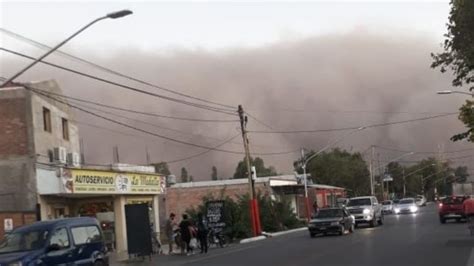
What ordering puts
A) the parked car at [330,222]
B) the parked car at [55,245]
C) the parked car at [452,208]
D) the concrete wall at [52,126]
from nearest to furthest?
the parked car at [55,245] < the concrete wall at [52,126] < the parked car at [330,222] < the parked car at [452,208]

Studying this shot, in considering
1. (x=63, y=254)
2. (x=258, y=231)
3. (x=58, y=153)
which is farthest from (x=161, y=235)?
(x=63, y=254)

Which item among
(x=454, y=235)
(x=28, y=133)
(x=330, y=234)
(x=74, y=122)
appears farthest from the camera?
(x=74, y=122)

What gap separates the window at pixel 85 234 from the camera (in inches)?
708

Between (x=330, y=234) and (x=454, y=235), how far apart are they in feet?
29.5

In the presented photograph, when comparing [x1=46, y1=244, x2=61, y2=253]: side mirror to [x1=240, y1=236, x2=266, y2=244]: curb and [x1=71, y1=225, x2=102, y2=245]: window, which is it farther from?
[x1=240, y1=236, x2=266, y2=244]: curb

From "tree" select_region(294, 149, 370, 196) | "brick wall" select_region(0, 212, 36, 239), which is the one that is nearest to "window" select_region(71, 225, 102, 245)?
"brick wall" select_region(0, 212, 36, 239)

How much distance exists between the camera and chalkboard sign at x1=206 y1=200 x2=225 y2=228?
39406mm

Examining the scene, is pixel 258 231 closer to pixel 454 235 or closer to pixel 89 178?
pixel 89 178

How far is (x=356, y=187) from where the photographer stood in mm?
126438

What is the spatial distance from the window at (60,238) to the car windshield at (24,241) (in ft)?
0.60

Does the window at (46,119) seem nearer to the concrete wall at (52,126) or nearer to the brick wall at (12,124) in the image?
the concrete wall at (52,126)

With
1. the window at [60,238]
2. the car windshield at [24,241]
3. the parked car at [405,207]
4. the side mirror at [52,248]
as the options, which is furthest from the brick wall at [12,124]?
the parked car at [405,207]

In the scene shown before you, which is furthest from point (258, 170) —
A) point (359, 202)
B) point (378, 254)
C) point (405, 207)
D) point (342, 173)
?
point (378, 254)

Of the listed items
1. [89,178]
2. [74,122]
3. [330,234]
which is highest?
[74,122]
